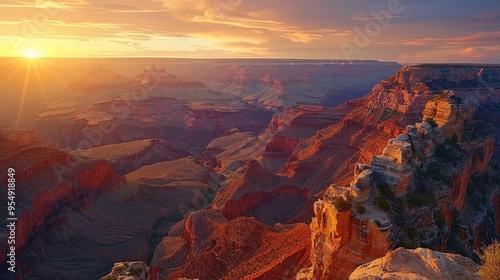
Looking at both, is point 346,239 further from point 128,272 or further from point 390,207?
point 128,272

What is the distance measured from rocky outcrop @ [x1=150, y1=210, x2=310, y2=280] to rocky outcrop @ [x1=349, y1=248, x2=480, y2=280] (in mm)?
15594

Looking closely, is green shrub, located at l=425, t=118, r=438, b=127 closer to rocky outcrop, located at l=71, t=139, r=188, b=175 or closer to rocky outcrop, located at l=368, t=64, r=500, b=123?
rocky outcrop, located at l=368, t=64, r=500, b=123

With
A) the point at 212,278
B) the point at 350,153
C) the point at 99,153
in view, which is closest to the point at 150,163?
the point at 99,153

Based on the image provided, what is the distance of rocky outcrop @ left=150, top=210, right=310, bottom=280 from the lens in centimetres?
3014

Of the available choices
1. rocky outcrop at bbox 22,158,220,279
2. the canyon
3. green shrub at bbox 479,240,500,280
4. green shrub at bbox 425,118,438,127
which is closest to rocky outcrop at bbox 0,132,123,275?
the canyon

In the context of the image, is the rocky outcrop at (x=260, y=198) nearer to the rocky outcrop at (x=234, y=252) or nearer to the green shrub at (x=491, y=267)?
the rocky outcrop at (x=234, y=252)

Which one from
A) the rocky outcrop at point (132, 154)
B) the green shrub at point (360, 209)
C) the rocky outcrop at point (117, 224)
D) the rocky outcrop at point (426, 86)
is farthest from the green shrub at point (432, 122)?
the rocky outcrop at point (132, 154)

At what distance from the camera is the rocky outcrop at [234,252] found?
30.1m

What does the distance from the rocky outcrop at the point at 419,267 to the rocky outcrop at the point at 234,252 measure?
51.2 feet

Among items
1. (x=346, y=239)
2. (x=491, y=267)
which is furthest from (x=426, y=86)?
(x=491, y=267)

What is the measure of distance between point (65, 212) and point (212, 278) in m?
30.9

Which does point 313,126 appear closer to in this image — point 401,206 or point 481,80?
point 481,80

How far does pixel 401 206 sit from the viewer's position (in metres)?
24.5

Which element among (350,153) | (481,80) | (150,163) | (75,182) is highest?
(481,80)
